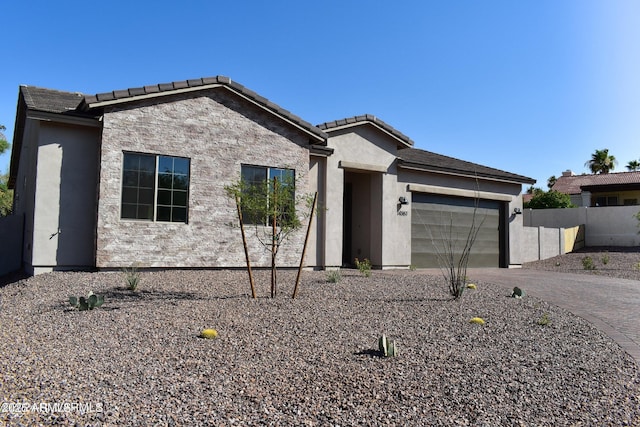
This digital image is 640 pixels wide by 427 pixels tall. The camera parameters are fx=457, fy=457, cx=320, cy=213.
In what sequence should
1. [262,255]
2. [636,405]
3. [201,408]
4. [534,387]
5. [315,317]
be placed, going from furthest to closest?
[262,255], [315,317], [534,387], [636,405], [201,408]

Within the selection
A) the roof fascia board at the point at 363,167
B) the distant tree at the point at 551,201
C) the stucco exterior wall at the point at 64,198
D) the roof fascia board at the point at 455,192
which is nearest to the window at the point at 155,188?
the stucco exterior wall at the point at 64,198

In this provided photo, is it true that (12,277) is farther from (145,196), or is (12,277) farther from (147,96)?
(147,96)

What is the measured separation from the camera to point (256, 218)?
8.97m

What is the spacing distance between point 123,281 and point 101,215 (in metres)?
1.92

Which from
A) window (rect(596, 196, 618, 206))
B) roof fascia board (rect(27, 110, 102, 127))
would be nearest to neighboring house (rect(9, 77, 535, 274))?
roof fascia board (rect(27, 110, 102, 127))

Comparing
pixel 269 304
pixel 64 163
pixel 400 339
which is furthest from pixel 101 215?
pixel 400 339

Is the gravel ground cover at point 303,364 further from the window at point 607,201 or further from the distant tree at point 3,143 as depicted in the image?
the distant tree at point 3,143

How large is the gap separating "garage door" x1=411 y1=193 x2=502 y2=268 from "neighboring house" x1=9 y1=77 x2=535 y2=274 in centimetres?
146

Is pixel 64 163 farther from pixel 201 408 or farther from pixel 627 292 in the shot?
pixel 627 292

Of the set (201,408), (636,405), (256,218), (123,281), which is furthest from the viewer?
(123,281)

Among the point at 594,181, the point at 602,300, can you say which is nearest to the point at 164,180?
the point at 602,300

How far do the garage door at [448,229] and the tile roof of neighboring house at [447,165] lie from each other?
41.6 inches

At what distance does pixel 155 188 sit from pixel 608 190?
34.5m

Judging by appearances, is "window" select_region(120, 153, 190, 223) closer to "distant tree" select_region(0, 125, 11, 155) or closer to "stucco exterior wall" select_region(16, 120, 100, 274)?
"stucco exterior wall" select_region(16, 120, 100, 274)
